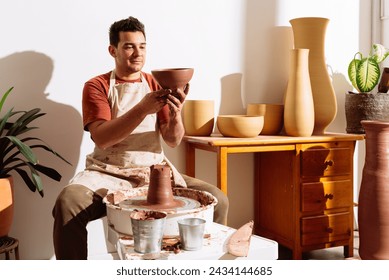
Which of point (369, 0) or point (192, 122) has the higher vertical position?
point (369, 0)

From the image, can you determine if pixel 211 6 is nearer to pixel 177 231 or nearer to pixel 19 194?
pixel 19 194

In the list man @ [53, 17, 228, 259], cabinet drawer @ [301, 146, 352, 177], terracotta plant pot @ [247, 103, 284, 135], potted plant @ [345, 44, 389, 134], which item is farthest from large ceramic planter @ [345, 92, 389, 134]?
man @ [53, 17, 228, 259]

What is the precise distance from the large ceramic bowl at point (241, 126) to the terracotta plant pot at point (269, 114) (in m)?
0.17

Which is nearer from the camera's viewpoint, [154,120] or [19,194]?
[154,120]

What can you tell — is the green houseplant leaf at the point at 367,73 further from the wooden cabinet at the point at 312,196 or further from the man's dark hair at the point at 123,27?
the man's dark hair at the point at 123,27

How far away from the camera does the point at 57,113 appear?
263cm

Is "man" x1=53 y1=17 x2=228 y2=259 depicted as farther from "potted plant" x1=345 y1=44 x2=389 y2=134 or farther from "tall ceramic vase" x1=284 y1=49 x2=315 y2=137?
"potted plant" x1=345 y1=44 x2=389 y2=134

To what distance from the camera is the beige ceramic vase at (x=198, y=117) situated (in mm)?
2783

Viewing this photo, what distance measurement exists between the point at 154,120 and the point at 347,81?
5.44ft

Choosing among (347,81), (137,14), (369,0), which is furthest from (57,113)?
(369,0)

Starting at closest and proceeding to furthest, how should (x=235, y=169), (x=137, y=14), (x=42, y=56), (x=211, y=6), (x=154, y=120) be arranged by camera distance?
(x=154, y=120) → (x=42, y=56) → (x=137, y=14) → (x=211, y=6) → (x=235, y=169)

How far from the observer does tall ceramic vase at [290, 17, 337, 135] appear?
2.96 metres

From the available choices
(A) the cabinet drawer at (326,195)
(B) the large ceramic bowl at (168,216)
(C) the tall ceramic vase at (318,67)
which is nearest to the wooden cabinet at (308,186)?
(A) the cabinet drawer at (326,195)

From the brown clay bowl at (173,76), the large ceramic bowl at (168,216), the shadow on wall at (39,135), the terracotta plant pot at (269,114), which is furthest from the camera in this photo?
the terracotta plant pot at (269,114)
